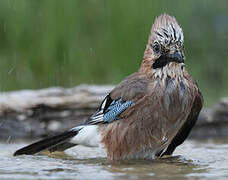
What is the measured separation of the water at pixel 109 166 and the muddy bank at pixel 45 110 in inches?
31.7

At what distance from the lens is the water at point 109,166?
494cm

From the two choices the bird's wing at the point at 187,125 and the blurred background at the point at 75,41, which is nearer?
the bird's wing at the point at 187,125

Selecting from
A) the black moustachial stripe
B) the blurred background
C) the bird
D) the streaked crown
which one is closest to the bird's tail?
the bird

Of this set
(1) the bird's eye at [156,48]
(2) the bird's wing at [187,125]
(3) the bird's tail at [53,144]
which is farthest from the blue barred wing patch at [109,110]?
(2) the bird's wing at [187,125]

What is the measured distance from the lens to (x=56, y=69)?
9250 millimetres

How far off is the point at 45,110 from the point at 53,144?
4.14ft

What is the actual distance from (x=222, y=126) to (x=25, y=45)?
3019mm

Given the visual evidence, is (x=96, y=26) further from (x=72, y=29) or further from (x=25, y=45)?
(x=25, y=45)

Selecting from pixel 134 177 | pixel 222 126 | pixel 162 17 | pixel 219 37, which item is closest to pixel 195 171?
pixel 134 177

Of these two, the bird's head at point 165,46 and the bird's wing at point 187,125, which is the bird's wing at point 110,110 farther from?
the bird's wing at point 187,125

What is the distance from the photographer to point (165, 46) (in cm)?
585

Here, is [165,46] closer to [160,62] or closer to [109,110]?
[160,62]

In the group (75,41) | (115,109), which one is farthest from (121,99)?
(75,41)

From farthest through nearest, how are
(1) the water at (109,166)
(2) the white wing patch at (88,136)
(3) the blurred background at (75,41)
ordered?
1. (3) the blurred background at (75,41)
2. (2) the white wing patch at (88,136)
3. (1) the water at (109,166)
